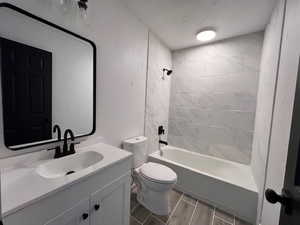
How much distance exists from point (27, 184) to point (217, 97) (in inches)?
95.6

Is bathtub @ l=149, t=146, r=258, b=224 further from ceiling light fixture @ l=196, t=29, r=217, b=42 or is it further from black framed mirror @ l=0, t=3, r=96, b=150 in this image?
ceiling light fixture @ l=196, t=29, r=217, b=42

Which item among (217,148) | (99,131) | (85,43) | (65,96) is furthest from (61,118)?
(217,148)

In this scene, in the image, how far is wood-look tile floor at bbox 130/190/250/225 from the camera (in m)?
1.46

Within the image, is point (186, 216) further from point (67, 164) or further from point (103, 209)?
point (67, 164)

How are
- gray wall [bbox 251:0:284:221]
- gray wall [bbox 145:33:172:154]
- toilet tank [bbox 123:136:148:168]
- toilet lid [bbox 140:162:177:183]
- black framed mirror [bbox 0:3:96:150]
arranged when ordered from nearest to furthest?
black framed mirror [bbox 0:3:96:150] < gray wall [bbox 251:0:284:221] < toilet lid [bbox 140:162:177:183] < toilet tank [bbox 123:136:148:168] < gray wall [bbox 145:33:172:154]

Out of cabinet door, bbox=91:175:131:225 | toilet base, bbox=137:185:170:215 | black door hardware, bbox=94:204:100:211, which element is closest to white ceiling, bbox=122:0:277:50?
cabinet door, bbox=91:175:131:225

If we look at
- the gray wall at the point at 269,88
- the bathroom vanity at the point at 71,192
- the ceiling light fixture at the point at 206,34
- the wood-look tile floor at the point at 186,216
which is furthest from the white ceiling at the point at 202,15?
the wood-look tile floor at the point at 186,216

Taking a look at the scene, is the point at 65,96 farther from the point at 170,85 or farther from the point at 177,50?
the point at 177,50

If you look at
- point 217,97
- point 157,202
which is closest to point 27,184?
point 157,202

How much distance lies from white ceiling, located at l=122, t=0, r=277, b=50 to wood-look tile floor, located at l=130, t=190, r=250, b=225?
2.36 metres

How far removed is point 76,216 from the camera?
0.81 m

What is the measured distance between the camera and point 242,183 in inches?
64.7

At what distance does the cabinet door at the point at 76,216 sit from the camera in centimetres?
73

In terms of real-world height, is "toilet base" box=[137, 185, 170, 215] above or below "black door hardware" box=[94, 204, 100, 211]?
below
